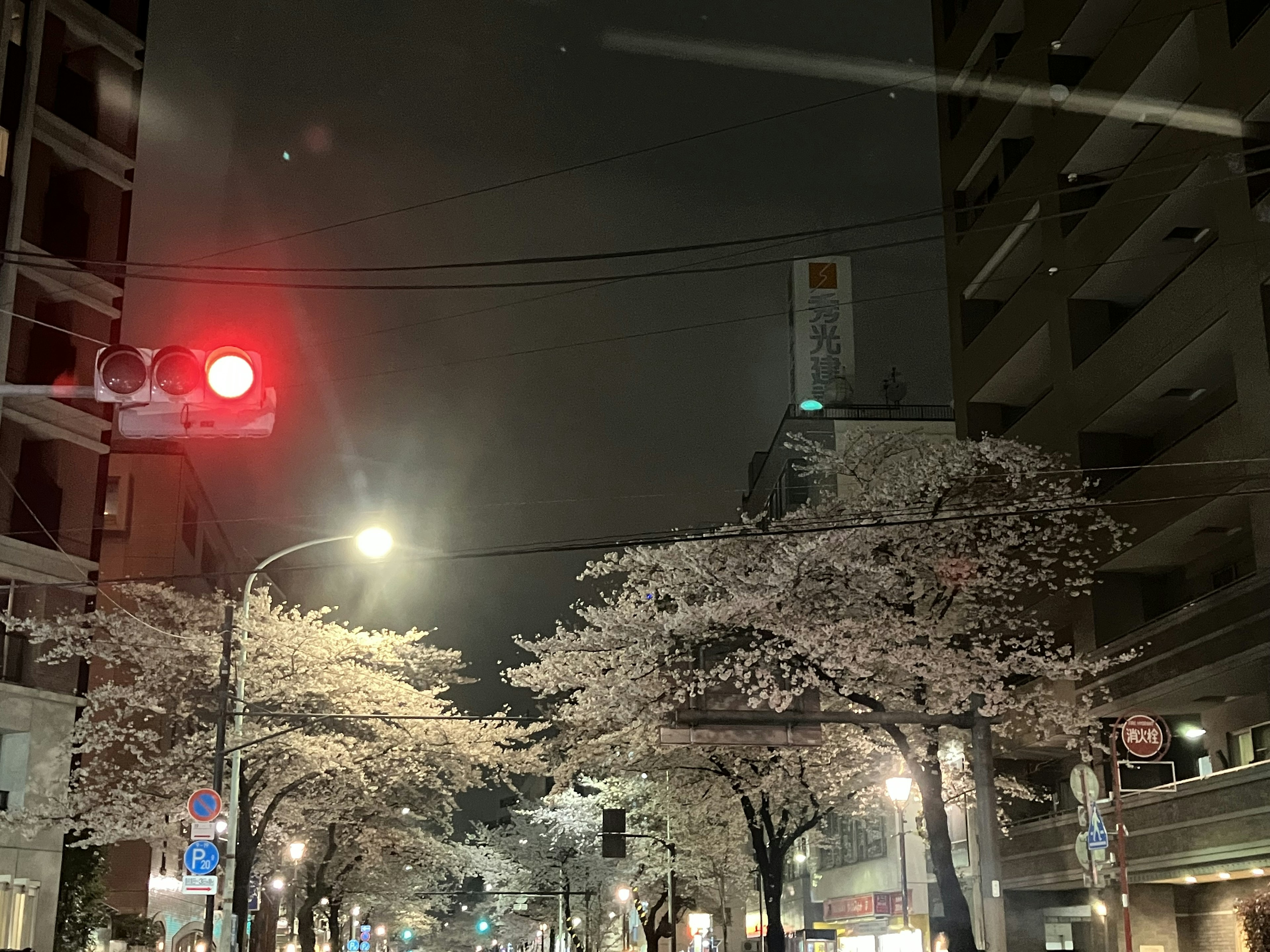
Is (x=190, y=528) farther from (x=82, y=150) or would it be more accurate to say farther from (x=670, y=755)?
(x=670, y=755)

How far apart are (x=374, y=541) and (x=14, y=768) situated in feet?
53.4

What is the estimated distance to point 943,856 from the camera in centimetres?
2716

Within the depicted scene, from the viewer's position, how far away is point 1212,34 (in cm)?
2891

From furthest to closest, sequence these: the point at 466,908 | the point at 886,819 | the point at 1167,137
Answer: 1. the point at 466,908
2. the point at 886,819
3. the point at 1167,137

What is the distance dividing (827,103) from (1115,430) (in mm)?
19505

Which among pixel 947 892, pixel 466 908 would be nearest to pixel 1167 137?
pixel 947 892

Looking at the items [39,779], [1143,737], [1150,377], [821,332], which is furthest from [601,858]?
[1143,737]

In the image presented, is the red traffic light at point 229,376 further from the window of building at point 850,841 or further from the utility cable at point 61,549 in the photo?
the window of building at point 850,841

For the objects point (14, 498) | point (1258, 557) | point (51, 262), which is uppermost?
point (51, 262)

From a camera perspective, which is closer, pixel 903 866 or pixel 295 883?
pixel 903 866

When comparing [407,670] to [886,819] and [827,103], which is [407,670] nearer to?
[886,819]

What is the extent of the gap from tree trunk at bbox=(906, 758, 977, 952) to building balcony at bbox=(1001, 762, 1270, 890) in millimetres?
3874

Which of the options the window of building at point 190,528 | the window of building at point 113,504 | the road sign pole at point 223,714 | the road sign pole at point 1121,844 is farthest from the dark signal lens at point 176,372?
the window of building at point 190,528

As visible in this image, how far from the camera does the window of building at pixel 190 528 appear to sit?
5675 cm
